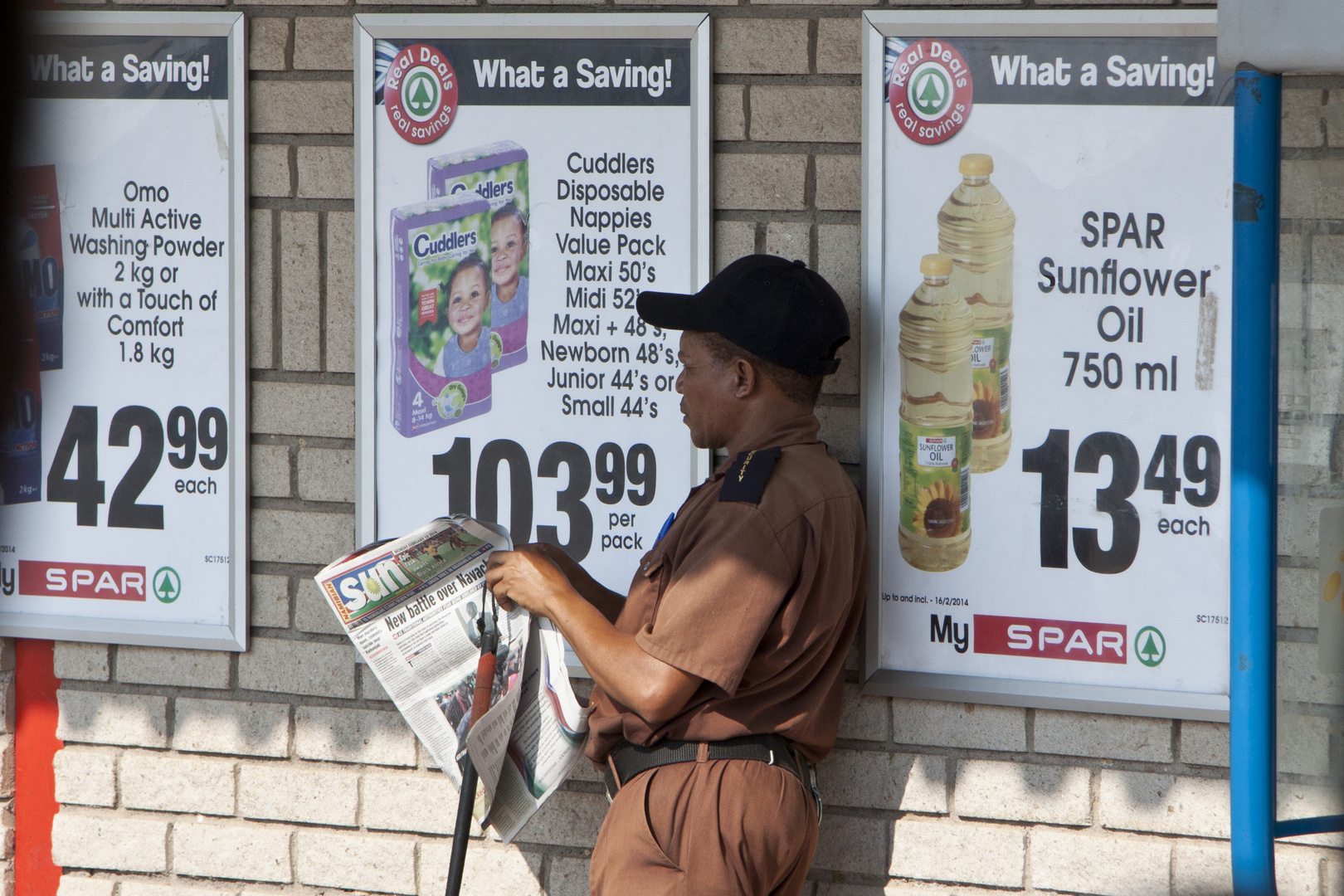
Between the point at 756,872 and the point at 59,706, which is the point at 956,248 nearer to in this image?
the point at 756,872

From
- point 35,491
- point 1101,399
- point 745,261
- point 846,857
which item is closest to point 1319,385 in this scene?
point 1101,399

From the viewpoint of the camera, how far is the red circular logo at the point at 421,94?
302 cm

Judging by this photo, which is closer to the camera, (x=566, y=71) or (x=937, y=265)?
(x=937, y=265)

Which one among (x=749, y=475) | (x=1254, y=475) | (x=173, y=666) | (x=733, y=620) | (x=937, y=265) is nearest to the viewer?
(x=1254, y=475)

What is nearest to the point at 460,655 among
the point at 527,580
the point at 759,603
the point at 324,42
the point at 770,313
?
the point at 527,580

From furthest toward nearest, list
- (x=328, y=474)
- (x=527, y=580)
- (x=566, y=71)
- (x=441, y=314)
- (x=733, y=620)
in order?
(x=328, y=474) < (x=441, y=314) < (x=566, y=71) < (x=527, y=580) < (x=733, y=620)

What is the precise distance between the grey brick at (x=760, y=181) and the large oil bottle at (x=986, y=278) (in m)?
0.37

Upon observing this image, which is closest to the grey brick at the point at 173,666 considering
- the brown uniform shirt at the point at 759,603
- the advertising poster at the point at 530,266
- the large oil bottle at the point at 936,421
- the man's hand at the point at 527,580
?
the advertising poster at the point at 530,266

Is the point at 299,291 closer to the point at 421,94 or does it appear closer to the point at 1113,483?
the point at 421,94

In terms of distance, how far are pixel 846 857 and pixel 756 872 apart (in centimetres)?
68

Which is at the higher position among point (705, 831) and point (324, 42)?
point (324, 42)

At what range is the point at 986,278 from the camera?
2809mm

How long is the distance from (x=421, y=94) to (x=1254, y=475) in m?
2.22

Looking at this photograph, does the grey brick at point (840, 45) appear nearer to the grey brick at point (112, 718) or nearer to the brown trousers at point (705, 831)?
the brown trousers at point (705, 831)
